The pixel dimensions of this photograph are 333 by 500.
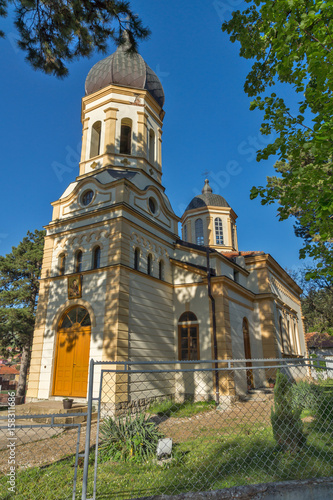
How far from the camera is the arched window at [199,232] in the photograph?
24219 mm

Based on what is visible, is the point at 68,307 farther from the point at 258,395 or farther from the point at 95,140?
the point at 258,395

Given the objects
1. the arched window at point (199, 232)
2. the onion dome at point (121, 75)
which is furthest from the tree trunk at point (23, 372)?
the onion dome at point (121, 75)

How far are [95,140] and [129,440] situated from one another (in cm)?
1334

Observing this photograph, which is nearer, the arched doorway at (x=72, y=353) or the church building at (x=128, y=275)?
the arched doorway at (x=72, y=353)

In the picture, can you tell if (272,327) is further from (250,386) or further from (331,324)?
(331,324)

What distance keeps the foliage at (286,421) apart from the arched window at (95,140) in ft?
42.5

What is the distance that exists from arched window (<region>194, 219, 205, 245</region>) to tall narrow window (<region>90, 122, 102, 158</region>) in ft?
36.3

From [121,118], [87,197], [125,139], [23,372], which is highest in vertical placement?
[121,118]

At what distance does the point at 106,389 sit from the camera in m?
10.2

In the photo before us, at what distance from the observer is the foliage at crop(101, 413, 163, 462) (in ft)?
19.7

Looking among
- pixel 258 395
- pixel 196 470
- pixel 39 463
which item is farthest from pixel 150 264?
pixel 196 470

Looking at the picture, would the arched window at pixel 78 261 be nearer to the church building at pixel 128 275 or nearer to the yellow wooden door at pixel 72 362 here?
the church building at pixel 128 275

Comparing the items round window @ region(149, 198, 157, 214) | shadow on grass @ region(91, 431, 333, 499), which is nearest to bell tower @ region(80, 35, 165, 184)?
round window @ region(149, 198, 157, 214)

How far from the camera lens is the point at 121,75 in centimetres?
1552
